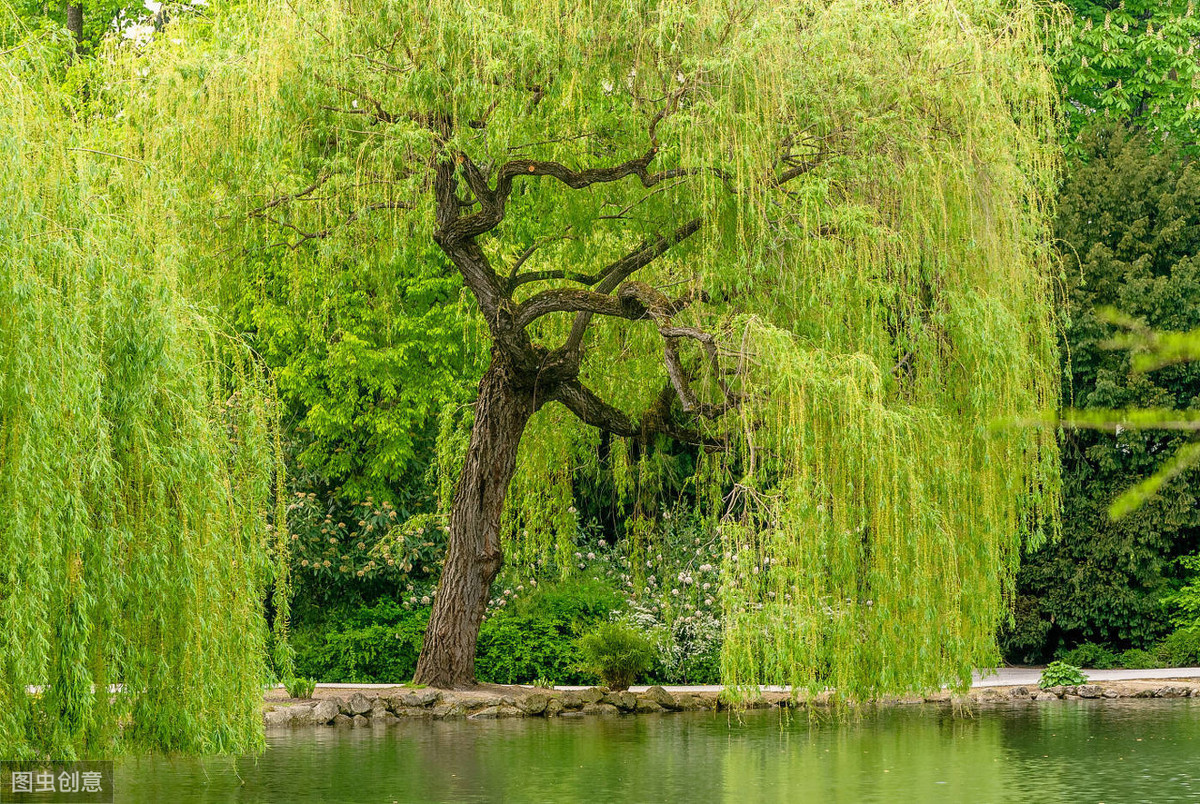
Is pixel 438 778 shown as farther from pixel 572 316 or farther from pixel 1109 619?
pixel 1109 619

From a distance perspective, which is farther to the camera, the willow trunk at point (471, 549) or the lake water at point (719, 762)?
the willow trunk at point (471, 549)

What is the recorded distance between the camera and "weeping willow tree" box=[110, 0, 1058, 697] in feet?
36.5

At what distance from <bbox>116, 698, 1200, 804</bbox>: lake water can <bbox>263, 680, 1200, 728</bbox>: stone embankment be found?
363mm

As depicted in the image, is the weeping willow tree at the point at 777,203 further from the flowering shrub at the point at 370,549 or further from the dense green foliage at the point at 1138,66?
the dense green foliage at the point at 1138,66

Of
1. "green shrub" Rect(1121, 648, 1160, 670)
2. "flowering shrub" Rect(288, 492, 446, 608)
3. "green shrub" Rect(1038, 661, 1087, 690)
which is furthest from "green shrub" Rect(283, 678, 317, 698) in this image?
"green shrub" Rect(1121, 648, 1160, 670)

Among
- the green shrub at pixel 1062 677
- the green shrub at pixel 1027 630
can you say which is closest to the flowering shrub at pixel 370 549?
the green shrub at pixel 1062 677

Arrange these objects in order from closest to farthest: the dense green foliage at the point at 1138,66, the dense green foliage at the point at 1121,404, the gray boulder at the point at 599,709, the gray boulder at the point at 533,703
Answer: the gray boulder at the point at 533,703 → the gray boulder at the point at 599,709 → the dense green foliage at the point at 1121,404 → the dense green foliage at the point at 1138,66

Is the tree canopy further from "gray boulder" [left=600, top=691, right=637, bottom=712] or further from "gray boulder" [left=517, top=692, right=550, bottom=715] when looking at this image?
"gray boulder" [left=517, top=692, right=550, bottom=715]

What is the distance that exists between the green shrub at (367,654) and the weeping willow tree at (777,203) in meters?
5.37

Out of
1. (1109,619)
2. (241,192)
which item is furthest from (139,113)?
(1109,619)

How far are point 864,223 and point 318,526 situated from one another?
10310 millimetres

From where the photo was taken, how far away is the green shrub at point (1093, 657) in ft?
66.5

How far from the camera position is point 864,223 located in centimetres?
1209

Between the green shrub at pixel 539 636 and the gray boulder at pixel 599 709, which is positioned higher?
the green shrub at pixel 539 636
